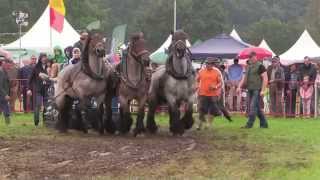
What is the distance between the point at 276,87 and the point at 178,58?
7870mm

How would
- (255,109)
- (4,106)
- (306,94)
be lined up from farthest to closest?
(306,94) → (4,106) → (255,109)

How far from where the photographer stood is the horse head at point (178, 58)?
14031mm

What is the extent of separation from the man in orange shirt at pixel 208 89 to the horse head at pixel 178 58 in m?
2.45

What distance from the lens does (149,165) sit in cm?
1017

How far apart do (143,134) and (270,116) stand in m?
7.82

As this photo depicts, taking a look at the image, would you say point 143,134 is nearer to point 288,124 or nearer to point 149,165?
point 149,165

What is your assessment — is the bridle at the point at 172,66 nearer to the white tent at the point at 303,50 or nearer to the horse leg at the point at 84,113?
the horse leg at the point at 84,113

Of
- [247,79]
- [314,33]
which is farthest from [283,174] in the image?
[314,33]

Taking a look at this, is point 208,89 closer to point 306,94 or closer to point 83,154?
point 306,94

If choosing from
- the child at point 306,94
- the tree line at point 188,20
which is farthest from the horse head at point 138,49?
the tree line at point 188,20

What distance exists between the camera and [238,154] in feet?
37.8

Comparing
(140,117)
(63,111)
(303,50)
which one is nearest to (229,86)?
(63,111)

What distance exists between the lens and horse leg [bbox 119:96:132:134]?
Result: 14.2 metres

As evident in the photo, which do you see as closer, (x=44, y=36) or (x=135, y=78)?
(x=135, y=78)
